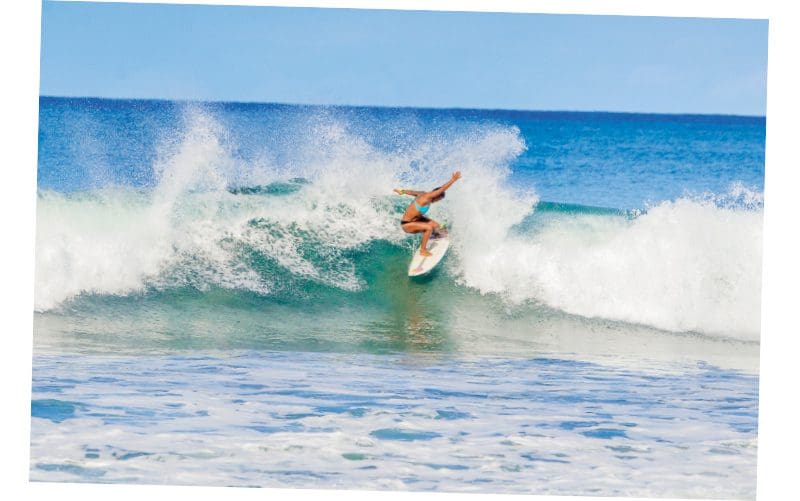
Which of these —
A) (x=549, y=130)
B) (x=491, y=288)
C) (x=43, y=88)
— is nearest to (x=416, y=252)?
(x=491, y=288)

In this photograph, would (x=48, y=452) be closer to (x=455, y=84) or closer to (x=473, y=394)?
(x=473, y=394)

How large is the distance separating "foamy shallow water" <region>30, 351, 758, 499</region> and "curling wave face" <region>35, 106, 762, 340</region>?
123 centimetres

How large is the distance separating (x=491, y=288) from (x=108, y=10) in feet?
18.2

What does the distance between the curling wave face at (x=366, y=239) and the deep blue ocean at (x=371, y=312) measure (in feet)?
0.09

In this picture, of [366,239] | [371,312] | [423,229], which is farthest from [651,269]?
[366,239]

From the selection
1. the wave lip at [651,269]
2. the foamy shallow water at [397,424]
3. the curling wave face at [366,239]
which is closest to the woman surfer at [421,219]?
the curling wave face at [366,239]

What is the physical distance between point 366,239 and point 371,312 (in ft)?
3.28

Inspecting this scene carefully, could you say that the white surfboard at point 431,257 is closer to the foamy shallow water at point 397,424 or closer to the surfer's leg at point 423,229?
the surfer's leg at point 423,229

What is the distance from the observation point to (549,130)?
643 inches

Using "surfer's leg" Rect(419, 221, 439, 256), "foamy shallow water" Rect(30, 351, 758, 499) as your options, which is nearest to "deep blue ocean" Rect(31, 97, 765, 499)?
"foamy shallow water" Rect(30, 351, 758, 499)

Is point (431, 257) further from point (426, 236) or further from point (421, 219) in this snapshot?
point (421, 219)

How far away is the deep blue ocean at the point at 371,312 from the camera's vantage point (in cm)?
847

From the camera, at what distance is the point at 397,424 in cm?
878

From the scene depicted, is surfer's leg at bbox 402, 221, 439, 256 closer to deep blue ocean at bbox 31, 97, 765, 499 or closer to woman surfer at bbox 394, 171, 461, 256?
woman surfer at bbox 394, 171, 461, 256
